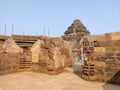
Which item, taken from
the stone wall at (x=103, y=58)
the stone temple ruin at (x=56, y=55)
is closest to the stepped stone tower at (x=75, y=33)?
the stone temple ruin at (x=56, y=55)

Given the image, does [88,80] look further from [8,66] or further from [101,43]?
[8,66]

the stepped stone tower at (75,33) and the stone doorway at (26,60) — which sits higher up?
the stepped stone tower at (75,33)

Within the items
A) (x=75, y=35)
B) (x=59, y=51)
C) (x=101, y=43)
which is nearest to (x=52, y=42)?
(x=59, y=51)

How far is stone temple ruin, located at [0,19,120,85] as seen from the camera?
6.08 m

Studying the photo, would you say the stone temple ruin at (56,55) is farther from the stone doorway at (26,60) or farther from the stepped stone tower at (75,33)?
the stepped stone tower at (75,33)

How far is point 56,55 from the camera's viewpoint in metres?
8.16

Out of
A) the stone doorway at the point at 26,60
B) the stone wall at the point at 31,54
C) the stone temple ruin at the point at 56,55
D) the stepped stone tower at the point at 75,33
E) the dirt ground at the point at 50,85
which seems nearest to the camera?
the dirt ground at the point at 50,85

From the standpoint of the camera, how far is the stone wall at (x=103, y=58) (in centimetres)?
595

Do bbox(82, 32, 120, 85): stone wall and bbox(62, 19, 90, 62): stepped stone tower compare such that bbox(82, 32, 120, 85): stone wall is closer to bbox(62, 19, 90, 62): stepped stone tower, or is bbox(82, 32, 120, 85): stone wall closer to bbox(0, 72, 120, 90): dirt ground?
bbox(0, 72, 120, 90): dirt ground

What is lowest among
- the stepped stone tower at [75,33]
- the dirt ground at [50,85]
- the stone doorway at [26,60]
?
the dirt ground at [50,85]

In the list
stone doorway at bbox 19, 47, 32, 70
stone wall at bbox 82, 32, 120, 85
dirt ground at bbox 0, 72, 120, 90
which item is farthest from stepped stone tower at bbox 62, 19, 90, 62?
dirt ground at bbox 0, 72, 120, 90

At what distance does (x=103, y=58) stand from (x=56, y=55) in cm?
291

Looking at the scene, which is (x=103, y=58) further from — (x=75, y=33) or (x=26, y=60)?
(x=75, y=33)

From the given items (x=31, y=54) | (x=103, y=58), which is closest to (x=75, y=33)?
(x=31, y=54)
